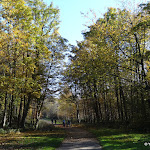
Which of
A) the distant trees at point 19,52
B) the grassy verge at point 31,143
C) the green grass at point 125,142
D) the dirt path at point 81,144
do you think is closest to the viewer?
the green grass at point 125,142

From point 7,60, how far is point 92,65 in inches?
324

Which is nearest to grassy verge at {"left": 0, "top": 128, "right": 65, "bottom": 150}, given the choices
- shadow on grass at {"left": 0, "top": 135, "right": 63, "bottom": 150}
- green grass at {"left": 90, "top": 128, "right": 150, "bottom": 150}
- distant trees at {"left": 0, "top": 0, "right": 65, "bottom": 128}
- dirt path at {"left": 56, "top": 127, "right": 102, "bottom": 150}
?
shadow on grass at {"left": 0, "top": 135, "right": 63, "bottom": 150}

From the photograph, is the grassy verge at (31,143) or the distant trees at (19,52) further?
the distant trees at (19,52)

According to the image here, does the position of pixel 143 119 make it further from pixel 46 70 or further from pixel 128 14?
pixel 46 70

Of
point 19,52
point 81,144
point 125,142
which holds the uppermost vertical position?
point 19,52

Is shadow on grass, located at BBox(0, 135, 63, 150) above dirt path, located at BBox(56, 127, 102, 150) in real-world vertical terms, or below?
above

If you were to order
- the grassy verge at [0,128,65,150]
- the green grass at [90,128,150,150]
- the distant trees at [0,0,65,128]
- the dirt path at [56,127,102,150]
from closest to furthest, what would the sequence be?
the green grass at [90,128,150,150] < the dirt path at [56,127,102,150] < the grassy verge at [0,128,65,150] < the distant trees at [0,0,65,128]

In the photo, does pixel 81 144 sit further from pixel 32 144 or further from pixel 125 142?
pixel 32 144

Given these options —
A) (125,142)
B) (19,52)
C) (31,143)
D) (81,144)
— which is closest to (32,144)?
(31,143)

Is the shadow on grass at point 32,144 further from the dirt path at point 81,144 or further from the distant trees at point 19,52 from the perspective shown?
the distant trees at point 19,52

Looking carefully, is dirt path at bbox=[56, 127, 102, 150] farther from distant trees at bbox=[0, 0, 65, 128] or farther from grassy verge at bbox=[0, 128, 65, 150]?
distant trees at bbox=[0, 0, 65, 128]

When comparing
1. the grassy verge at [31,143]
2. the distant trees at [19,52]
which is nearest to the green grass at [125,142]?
the grassy verge at [31,143]

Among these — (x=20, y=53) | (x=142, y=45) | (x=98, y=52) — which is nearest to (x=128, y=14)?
(x=142, y=45)

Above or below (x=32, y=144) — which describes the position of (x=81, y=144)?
below
